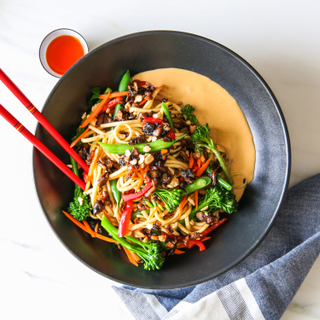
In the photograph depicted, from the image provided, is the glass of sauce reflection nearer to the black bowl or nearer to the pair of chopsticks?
the black bowl

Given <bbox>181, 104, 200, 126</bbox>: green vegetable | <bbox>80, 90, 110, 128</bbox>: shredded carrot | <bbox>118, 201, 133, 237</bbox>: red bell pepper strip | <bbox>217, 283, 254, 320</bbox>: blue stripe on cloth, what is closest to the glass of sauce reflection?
<bbox>80, 90, 110, 128</bbox>: shredded carrot

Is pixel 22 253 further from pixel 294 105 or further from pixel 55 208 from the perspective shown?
pixel 294 105

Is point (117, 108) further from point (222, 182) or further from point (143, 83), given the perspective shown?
point (222, 182)

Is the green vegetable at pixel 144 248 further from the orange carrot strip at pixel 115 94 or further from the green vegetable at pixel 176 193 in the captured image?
the orange carrot strip at pixel 115 94

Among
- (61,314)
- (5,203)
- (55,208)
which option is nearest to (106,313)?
(61,314)

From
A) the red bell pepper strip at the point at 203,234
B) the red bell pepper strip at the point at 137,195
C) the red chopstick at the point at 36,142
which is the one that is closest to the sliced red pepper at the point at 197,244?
the red bell pepper strip at the point at 203,234

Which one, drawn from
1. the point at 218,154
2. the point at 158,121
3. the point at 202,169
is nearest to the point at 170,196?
the point at 202,169
